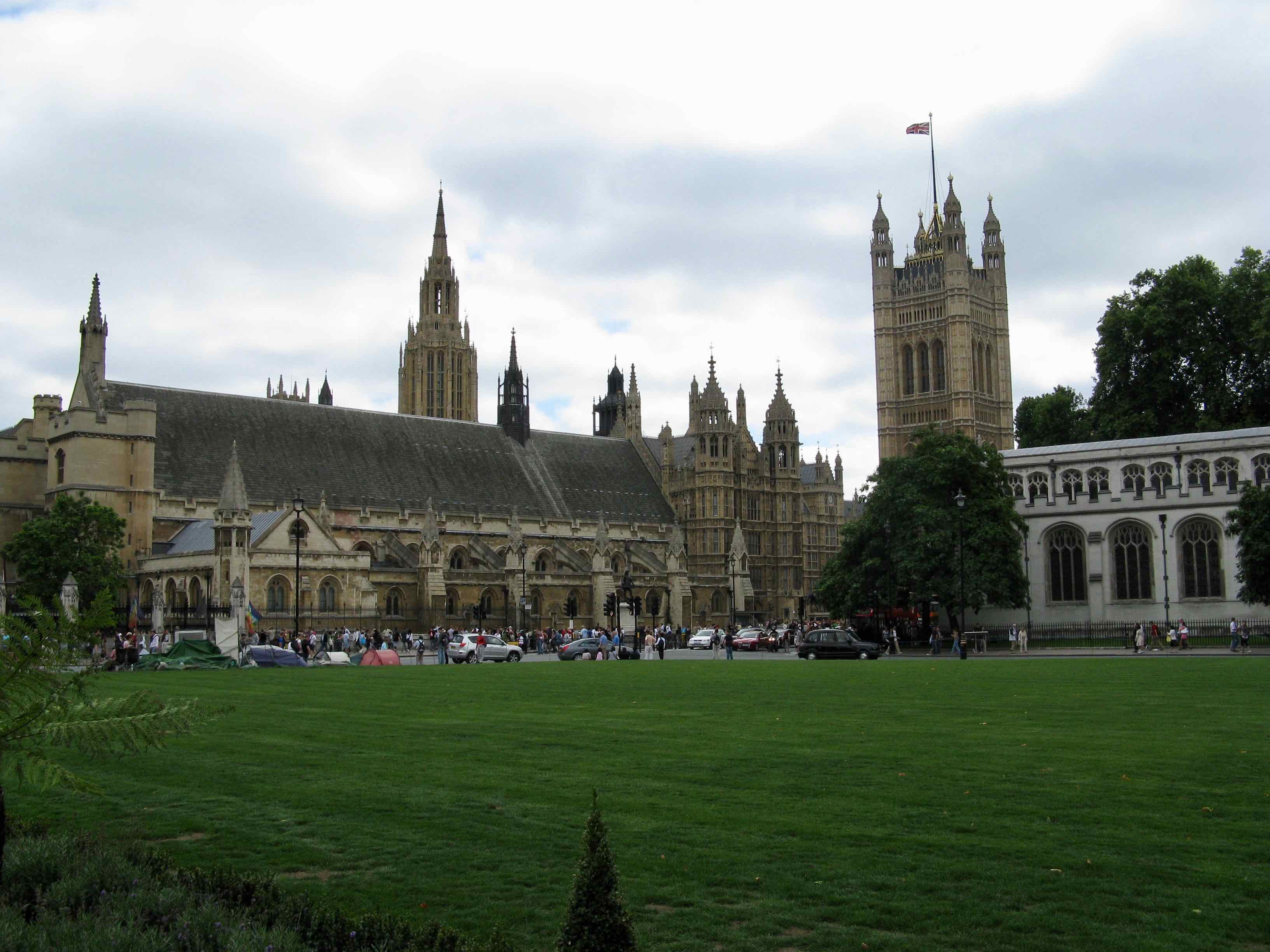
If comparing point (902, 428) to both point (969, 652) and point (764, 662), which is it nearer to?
point (969, 652)

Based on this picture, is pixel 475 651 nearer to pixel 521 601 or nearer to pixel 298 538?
pixel 298 538

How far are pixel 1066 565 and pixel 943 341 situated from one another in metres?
63.6

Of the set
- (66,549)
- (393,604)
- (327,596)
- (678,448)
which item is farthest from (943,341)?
(66,549)

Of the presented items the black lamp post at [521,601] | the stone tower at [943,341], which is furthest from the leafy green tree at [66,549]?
the stone tower at [943,341]

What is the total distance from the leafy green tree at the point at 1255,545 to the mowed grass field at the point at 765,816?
3199 cm

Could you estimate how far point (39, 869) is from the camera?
793cm

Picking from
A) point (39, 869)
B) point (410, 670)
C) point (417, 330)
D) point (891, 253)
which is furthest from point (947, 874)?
point (891, 253)

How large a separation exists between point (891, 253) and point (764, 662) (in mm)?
95150

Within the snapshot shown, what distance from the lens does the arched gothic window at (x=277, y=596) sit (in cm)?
6203

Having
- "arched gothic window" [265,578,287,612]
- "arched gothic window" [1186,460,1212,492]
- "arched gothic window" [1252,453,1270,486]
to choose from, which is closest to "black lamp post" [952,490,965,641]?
"arched gothic window" [1186,460,1212,492]

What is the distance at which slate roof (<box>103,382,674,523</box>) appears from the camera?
70688 mm

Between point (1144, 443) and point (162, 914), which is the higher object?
point (1144, 443)

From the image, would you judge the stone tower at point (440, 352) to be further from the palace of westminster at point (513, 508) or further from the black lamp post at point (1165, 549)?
the black lamp post at point (1165, 549)

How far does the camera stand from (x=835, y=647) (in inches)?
1860
